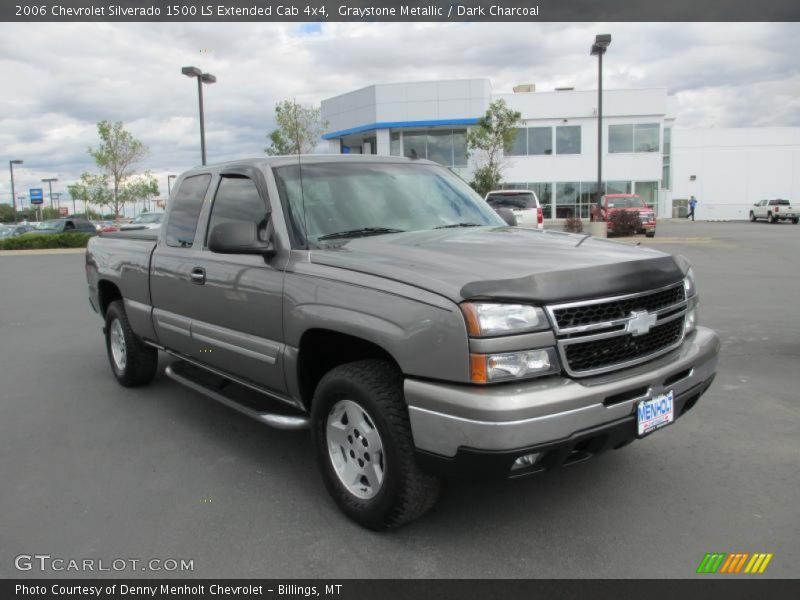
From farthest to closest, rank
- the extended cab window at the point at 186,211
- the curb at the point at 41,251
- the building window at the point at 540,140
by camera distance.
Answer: the building window at the point at 540,140 → the curb at the point at 41,251 → the extended cab window at the point at 186,211

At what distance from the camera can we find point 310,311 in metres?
3.45

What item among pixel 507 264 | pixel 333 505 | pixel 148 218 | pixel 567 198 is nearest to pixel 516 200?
pixel 333 505

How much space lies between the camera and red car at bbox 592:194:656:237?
2523cm

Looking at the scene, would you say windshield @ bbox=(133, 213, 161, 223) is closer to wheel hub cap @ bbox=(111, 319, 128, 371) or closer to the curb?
the curb

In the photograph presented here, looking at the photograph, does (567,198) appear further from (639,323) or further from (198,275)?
(639,323)

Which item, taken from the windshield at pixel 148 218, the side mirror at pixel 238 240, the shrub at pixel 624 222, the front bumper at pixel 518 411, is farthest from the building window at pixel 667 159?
the front bumper at pixel 518 411

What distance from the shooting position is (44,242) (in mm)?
28375

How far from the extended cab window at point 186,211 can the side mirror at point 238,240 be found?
3.95 feet

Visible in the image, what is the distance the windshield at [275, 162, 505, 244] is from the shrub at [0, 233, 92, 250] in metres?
27.3

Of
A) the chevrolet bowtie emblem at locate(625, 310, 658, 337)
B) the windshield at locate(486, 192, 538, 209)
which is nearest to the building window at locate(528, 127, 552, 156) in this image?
the windshield at locate(486, 192, 538, 209)

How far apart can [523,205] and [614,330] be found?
1667 centimetres

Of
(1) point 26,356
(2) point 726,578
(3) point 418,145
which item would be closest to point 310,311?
(2) point 726,578

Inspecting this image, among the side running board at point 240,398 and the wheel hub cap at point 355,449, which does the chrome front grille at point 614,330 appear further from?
the side running board at point 240,398

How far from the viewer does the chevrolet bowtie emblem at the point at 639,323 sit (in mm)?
3037
